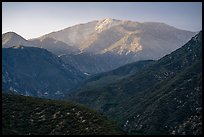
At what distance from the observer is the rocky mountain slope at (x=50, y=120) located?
8888cm

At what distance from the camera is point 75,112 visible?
10375 cm

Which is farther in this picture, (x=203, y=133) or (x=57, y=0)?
(x=203, y=133)

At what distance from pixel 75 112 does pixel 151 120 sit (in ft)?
342

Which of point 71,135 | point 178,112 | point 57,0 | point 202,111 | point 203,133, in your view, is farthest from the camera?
point 178,112

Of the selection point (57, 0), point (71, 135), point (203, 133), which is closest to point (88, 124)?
point (71, 135)

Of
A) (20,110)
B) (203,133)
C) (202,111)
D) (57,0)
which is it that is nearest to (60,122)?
(20,110)

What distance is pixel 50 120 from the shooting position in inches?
3873

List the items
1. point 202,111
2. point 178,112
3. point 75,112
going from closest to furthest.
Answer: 1. point 75,112
2. point 202,111
3. point 178,112

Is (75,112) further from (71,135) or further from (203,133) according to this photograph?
(203,133)

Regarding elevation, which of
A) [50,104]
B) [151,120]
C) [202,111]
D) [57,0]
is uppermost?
[57,0]

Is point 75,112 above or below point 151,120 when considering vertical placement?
above

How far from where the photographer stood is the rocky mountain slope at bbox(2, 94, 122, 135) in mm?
88875

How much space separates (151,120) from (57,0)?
139m

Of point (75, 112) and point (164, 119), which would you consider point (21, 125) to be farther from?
point (164, 119)
